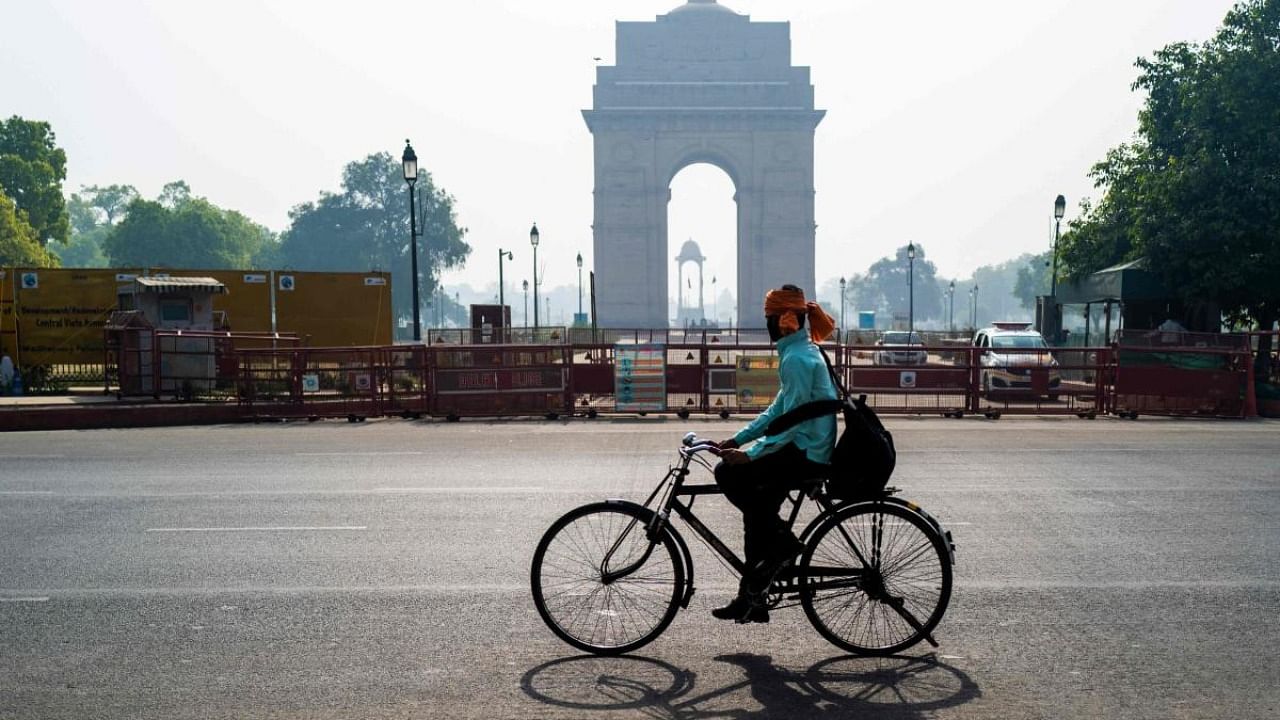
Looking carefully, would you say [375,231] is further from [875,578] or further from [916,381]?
[875,578]

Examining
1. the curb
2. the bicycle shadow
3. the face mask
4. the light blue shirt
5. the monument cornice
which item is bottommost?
the bicycle shadow

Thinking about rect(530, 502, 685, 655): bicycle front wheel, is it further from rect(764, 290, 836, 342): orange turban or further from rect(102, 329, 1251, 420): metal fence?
rect(102, 329, 1251, 420): metal fence

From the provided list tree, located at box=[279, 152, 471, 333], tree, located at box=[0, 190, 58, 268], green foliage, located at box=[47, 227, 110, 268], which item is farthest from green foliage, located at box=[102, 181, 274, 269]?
green foliage, located at box=[47, 227, 110, 268]

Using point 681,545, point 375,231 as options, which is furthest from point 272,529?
point 375,231

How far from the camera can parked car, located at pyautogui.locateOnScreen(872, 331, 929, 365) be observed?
19.1 meters

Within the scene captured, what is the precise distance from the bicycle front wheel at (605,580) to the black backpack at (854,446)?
→ 0.85m

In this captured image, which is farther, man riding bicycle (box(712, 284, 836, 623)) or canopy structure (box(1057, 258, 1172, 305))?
canopy structure (box(1057, 258, 1172, 305))

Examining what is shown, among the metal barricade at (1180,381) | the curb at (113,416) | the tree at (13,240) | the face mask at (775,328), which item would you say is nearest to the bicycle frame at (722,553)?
the face mask at (775,328)

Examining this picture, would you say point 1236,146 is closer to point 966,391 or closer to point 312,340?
point 966,391

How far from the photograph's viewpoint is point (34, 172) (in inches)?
2704

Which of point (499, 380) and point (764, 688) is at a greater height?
point (499, 380)

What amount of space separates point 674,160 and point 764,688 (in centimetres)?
8124

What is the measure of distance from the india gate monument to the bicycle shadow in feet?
254

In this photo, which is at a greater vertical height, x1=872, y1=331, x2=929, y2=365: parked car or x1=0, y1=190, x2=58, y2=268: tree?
x1=0, y1=190, x2=58, y2=268: tree
